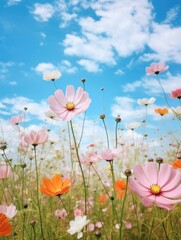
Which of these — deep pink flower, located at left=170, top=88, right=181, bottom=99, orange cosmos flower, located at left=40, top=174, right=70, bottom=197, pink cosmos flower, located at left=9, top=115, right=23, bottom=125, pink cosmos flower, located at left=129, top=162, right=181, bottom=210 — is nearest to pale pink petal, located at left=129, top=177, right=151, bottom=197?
pink cosmos flower, located at left=129, top=162, right=181, bottom=210

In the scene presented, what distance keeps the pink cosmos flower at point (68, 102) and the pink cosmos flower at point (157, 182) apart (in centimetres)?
32

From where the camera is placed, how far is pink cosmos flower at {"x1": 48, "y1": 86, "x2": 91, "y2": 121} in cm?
109

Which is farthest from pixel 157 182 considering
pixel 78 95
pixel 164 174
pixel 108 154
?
pixel 78 95

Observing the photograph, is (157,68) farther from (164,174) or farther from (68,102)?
(164,174)

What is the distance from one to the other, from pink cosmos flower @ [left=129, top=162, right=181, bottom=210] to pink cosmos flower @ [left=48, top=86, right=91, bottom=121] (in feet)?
1.06

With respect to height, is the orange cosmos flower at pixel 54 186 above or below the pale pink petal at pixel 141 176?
below

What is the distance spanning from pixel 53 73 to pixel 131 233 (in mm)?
1025

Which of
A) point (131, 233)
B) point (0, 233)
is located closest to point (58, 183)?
point (0, 233)

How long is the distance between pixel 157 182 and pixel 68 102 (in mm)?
446

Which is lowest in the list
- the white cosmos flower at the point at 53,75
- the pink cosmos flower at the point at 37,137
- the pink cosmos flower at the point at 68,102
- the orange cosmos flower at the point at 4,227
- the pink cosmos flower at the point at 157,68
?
the orange cosmos flower at the point at 4,227

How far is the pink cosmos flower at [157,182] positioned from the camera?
781mm

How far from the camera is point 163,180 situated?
83 cm

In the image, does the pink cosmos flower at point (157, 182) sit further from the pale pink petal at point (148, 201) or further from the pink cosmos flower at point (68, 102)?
the pink cosmos flower at point (68, 102)

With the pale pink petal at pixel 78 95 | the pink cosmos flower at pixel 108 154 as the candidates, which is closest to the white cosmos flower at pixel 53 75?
the pale pink petal at pixel 78 95
